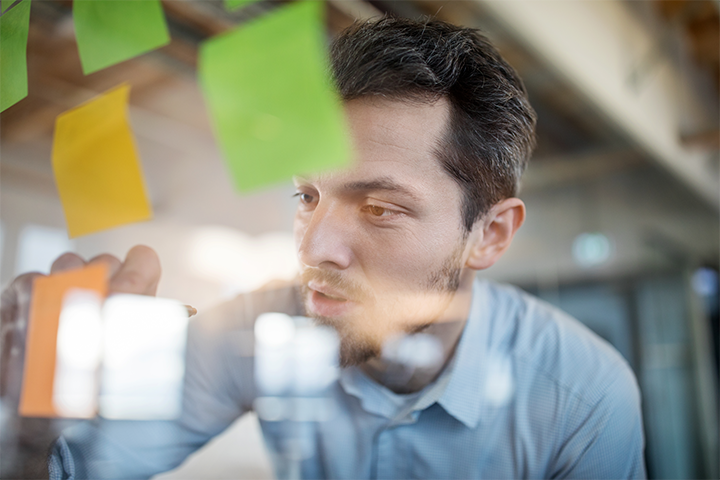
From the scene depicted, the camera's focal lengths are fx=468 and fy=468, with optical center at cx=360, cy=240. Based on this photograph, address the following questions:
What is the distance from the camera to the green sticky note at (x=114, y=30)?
345 millimetres

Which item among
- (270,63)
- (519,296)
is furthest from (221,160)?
(519,296)

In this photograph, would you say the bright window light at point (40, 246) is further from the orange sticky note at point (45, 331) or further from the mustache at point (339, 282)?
the mustache at point (339, 282)

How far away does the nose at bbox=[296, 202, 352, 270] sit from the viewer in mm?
324

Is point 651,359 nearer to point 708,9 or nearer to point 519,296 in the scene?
point 519,296

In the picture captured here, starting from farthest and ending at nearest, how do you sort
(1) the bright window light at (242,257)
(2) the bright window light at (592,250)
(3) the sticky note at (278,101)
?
(2) the bright window light at (592,250) → (1) the bright window light at (242,257) → (3) the sticky note at (278,101)

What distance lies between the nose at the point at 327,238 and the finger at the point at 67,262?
6.4 inches

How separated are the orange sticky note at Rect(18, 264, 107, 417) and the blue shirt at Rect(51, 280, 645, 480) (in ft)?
0.37

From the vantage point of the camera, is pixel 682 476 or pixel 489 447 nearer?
pixel 489 447

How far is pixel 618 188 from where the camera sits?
4.42 ft

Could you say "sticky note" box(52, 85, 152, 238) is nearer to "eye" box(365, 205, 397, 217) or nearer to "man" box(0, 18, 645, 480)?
"man" box(0, 18, 645, 480)

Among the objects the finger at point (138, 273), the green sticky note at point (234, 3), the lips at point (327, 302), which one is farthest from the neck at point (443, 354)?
the green sticky note at point (234, 3)

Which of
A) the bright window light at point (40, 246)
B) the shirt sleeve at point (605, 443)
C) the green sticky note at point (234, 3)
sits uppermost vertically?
the green sticky note at point (234, 3)

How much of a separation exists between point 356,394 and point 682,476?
639 mm

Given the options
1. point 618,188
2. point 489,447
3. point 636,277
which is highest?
point 618,188
